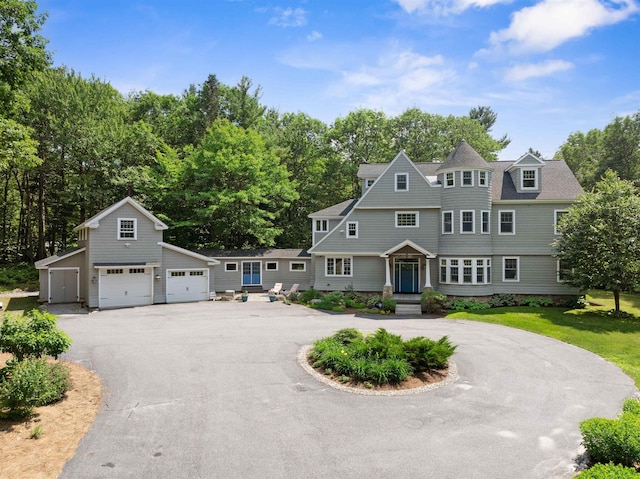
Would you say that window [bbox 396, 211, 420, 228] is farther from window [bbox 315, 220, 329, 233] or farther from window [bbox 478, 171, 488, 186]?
window [bbox 315, 220, 329, 233]

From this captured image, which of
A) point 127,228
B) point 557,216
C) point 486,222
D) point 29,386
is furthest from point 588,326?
A: point 127,228

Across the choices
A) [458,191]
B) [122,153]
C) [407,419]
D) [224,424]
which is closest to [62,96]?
[122,153]

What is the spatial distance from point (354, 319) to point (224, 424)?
13.2 meters

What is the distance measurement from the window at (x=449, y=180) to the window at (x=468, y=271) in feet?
16.6

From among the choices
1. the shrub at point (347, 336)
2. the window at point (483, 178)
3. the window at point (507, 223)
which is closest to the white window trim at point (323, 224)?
the window at point (483, 178)

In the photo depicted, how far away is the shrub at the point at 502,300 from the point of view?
25.0 meters

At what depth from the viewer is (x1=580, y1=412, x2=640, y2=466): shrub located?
688cm

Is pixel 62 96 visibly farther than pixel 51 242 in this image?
No

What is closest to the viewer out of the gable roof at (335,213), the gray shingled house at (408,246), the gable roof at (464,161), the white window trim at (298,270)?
the gray shingled house at (408,246)

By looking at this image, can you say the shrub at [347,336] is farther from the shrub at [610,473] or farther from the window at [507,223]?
the window at [507,223]

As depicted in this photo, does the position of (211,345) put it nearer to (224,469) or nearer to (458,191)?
(224,469)

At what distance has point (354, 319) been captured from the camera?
21.2 m

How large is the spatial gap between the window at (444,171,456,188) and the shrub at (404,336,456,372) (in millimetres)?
15863

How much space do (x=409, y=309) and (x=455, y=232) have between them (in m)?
6.27
